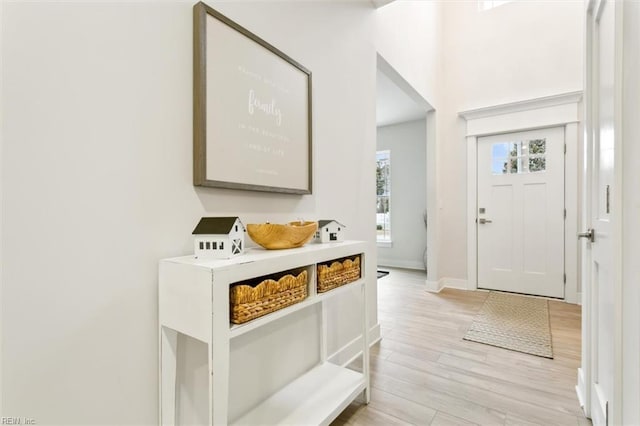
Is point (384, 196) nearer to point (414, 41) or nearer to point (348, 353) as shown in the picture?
point (414, 41)

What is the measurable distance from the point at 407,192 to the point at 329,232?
13.4 ft

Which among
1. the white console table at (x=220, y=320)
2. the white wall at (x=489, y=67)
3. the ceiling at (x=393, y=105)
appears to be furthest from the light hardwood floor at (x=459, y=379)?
the ceiling at (x=393, y=105)

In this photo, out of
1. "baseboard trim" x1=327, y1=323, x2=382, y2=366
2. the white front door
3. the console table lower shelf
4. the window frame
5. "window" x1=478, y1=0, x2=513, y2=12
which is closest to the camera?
the console table lower shelf

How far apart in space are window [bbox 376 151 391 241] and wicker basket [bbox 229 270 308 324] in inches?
179

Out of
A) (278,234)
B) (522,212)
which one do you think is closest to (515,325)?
(522,212)

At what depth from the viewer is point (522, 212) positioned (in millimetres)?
3564

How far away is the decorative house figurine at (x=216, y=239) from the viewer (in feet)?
3.27

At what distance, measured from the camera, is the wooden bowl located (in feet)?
3.90

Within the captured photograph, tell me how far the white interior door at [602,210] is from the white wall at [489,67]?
244 cm

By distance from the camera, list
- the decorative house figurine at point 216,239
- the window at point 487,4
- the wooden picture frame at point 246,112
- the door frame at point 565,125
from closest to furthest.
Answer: the decorative house figurine at point 216,239 → the wooden picture frame at point 246,112 → the door frame at point 565,125 → the window at point 487,4

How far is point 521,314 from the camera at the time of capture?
2.91m

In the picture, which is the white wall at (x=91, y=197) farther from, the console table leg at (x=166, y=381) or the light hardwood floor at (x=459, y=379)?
the light hardwood floor at (x=459, y=379)

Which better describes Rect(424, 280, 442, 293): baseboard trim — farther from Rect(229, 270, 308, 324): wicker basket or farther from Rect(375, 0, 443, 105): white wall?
Rect(229, 270, 308, 324): wicker basket

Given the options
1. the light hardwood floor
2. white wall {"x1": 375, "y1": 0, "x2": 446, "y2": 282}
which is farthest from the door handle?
white wall {"x1": 375, "y1": 0, "x2": 446, "y2": 282}
